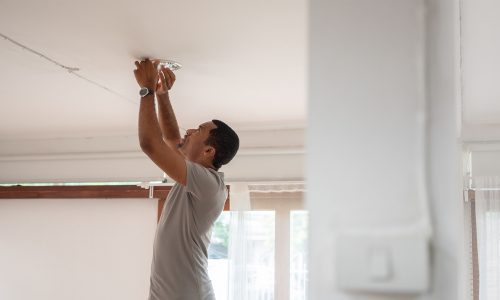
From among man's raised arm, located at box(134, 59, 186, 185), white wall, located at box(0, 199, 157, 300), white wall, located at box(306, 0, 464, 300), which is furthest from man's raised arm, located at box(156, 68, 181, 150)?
white wall, located at box(0, 199, 157, 300)

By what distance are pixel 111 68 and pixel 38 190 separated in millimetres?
2481

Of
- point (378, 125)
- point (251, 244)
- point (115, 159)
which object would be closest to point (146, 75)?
Result: point (378, 125)

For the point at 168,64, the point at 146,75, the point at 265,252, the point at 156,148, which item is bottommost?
the point at 265,252

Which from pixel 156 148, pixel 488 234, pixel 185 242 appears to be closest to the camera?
pixel 156 148

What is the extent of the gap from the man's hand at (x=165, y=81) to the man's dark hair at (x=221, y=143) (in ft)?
1.36

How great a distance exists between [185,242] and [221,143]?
0.44 metres

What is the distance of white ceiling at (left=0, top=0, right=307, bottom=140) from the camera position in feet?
7.16

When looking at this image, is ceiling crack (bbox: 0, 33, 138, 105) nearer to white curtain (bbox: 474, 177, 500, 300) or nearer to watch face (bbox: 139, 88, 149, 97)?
watch face (bbox: 139, 88, 149, 97)

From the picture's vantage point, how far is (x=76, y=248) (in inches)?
190

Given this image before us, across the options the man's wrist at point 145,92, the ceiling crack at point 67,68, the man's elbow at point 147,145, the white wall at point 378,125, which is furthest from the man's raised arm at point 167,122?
the white wall at point 378,125

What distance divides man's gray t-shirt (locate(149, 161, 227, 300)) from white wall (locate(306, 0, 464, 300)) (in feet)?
4.04

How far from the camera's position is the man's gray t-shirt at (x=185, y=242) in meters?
1.97

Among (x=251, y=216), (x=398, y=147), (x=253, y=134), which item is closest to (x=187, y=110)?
Answer: (x=253, y=134)

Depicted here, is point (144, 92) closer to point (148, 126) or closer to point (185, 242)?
point (148, 126)
